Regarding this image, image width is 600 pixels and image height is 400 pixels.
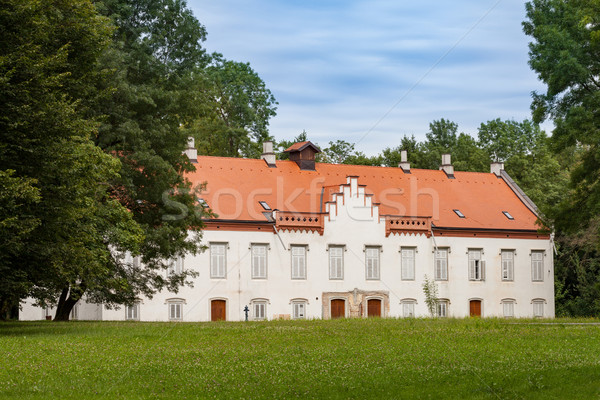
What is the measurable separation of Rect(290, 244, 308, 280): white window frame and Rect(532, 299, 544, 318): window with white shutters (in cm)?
1542

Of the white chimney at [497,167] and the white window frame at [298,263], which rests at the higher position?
the white chimney at [497,167]

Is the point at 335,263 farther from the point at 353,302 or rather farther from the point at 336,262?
the point at 353,302

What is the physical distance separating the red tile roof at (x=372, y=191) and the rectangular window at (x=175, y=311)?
18.6ft

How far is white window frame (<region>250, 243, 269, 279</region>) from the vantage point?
50219 mm

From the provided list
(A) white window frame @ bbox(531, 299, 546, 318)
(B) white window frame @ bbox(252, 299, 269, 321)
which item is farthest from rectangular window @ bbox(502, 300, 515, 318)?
(B) white window frame @ bbox(252, 299, 269, 321)

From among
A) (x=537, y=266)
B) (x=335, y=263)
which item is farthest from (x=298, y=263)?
(x=537, y=266)

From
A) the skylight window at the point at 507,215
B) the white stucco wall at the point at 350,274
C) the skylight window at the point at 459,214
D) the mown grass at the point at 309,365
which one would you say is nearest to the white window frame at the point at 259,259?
the white stucco wall at the point at 350,274

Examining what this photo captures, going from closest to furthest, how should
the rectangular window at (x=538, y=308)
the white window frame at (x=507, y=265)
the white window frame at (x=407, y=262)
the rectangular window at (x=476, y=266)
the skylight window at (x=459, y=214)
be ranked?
the white window frame at (x=407, y=262) < the rectangular window at (x=476, y=266) < the rectangular window at (x=538, y=308) < the white window frame at (x=507, y=265) < the skylight window at (x=459, y=214)

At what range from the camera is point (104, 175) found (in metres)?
29.1

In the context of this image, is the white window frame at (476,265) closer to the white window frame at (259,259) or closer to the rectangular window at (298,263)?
the rectangular window at (298,263)

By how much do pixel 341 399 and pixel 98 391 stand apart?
384cm

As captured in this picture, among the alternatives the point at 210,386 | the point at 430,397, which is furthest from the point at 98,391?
the point at 430,397

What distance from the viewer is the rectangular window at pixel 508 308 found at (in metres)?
55.4

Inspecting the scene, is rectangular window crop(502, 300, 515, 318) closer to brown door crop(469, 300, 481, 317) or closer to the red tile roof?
brown door crop(469, 300, 481, 317)
